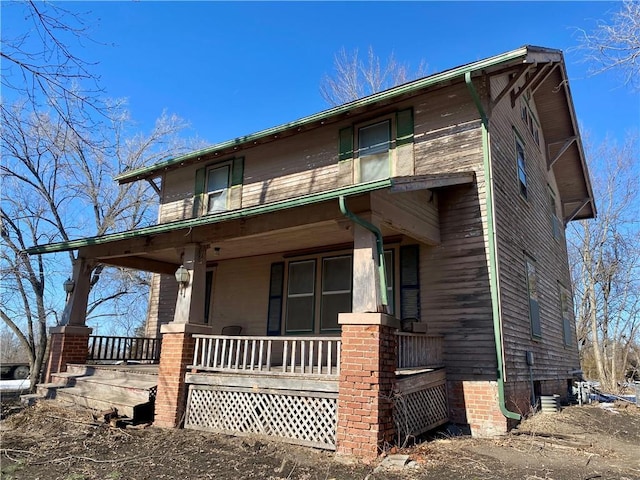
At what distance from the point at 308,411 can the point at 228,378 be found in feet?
5.33

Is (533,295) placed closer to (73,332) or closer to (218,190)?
(218,190)

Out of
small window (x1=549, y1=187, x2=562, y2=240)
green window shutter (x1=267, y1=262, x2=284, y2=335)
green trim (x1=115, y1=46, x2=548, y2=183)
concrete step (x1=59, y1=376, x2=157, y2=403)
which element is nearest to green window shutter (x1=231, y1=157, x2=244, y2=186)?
green trim (x1=115, y1=46, x2=548, y2=183)

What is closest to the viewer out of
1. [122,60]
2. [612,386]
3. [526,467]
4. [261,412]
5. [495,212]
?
[526,467]

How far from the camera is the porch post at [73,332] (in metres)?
10.1

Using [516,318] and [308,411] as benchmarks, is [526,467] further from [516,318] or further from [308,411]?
[516,318]

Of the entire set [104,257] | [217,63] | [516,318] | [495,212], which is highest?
[217,63]

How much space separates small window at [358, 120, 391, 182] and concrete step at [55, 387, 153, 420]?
6170 millimetres

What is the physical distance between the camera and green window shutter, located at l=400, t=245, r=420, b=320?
8.71 m

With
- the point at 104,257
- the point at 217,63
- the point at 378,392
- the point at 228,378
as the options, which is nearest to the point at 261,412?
the point at 228,378

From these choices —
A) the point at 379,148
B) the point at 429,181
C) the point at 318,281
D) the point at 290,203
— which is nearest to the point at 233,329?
the point at 318,281

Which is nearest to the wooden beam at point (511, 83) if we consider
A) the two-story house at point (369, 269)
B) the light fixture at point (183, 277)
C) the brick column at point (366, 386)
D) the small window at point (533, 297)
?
the two-story house at point (369, 269)

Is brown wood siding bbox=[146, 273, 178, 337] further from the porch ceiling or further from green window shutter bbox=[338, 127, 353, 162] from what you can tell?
green window shutter bbox=[338, 127, 353, 162]

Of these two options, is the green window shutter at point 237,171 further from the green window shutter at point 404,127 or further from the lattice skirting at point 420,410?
the lattice skirting at point 420,410

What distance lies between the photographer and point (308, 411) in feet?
21.8
